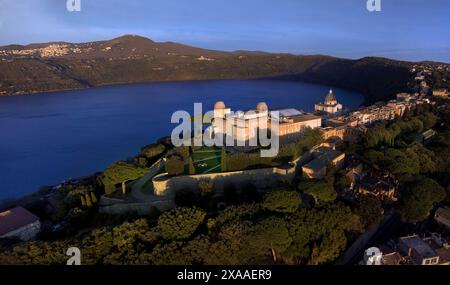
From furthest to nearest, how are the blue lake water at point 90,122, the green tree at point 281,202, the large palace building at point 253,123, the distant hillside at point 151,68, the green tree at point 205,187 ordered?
the distant hillside at point 151,68, the blue lake water at point 90,122, the large palace building at point 253,123, the green tree at point 205,187, the green tree at point 281,202

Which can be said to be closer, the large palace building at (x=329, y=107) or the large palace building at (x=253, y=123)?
the large palace building at (x=253, y=123)

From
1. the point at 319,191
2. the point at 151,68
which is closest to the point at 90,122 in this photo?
the point at 319,191

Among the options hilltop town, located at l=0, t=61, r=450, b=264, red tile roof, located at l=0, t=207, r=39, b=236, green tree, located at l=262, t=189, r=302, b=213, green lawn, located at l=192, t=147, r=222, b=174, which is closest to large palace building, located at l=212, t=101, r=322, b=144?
hilltop town, located at l=0, t=61, r=450, b=264

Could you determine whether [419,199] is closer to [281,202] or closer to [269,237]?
[281,202]

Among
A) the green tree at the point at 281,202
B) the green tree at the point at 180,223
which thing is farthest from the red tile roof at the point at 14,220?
the green tree at the point at 281,202

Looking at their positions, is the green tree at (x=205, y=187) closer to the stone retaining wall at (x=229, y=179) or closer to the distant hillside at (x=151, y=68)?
the stone retaining wall at (x=229, y=179)
